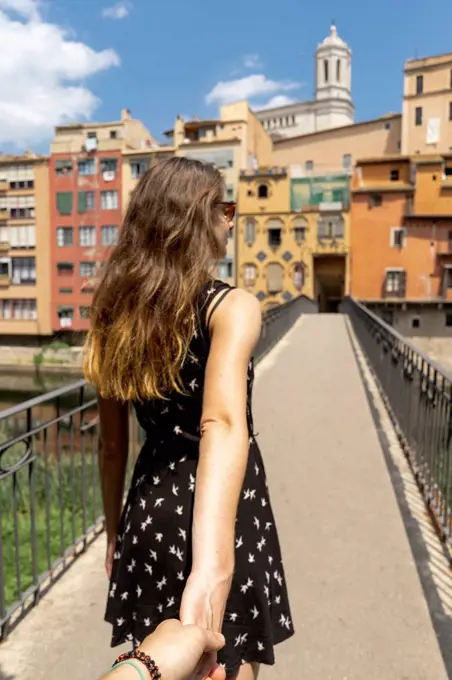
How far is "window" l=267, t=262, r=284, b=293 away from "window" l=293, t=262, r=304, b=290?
2.93ft

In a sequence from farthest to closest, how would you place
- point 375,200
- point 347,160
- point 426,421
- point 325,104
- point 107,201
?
point 325,104
point 347,160
point 107,201
point 375,200
point 426,421

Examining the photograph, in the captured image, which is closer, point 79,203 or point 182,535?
point 182,535

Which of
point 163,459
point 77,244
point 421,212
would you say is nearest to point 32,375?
point 77,244

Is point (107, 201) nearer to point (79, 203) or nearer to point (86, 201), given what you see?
point (86, 201)

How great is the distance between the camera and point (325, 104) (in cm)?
7006

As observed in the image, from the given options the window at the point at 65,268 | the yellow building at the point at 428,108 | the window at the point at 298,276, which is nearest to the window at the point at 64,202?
the window at the point at 65,268

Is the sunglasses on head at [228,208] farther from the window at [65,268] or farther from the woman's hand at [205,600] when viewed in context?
the window at [65,268]

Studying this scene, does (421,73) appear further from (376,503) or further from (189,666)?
(189,666)

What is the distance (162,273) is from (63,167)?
43543 mm

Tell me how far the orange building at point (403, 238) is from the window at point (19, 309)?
2347cm

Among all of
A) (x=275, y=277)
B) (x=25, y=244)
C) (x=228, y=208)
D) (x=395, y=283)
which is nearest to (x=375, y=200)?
(x=395, y=283)

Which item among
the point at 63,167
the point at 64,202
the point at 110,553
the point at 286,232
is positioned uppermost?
the point at 63,167

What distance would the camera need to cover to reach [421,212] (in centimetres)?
3509

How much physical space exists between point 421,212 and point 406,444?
32.4m
